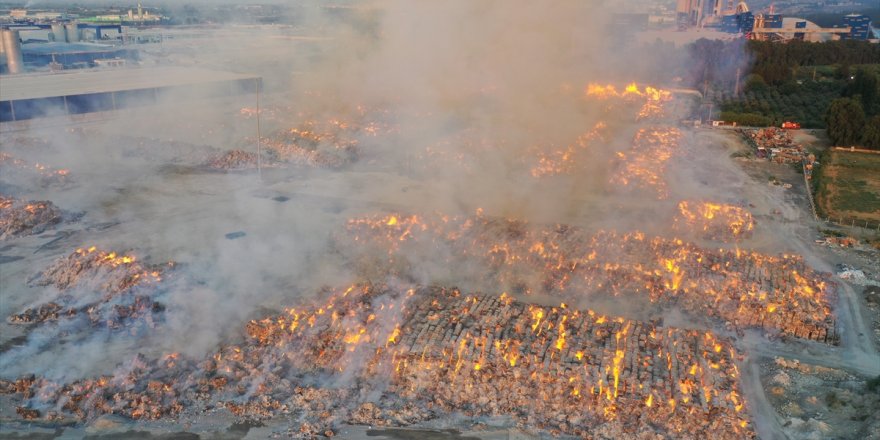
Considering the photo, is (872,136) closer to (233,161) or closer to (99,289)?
(233,161)

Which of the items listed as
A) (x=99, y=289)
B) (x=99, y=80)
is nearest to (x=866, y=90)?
(x=99, y=80)

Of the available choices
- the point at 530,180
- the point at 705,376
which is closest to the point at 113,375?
the point at 705,376

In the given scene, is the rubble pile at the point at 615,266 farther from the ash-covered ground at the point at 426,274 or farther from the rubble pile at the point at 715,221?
the rubble pile at the point at 715,221

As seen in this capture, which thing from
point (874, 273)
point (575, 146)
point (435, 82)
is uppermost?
point (435, 82)

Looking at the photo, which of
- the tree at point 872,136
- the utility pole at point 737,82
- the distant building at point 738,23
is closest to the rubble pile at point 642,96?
the tree at point 872,136

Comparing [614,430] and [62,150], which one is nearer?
[614,430]

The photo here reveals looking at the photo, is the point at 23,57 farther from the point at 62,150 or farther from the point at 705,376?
the point at 705,376

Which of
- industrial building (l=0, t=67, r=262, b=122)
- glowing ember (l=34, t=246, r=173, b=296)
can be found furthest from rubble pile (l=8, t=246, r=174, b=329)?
industrial building (l=0, t=67, r=262, b=122)
